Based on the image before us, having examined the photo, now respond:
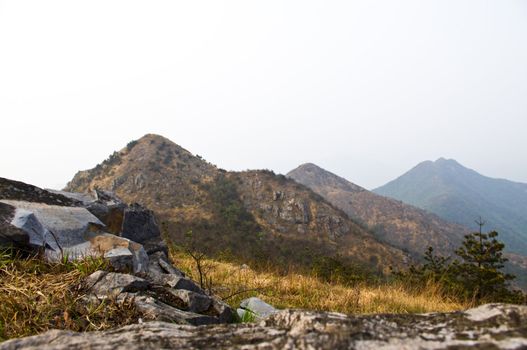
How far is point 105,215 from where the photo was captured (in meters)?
6.74

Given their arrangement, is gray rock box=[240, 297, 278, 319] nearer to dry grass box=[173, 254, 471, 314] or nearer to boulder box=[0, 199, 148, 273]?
dry grass box=[173, 254, 471, 314]

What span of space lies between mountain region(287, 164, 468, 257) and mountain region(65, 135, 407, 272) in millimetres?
22250

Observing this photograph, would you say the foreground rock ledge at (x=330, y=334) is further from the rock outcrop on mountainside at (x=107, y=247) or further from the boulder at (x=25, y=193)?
the boulder at (x=25, y=193)

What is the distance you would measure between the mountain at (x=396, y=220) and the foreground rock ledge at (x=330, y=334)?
305 ft

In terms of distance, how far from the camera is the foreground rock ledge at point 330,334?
119cm

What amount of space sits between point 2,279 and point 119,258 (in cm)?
132

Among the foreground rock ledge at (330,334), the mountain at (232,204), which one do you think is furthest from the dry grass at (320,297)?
the mountain at (232,204)

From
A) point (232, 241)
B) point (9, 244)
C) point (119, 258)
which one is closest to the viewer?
point (9, 244)

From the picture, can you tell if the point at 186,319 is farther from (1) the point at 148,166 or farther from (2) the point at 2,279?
(1) the point at 148,166

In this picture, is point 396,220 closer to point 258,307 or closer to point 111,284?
point 258,307

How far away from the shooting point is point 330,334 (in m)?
1.25

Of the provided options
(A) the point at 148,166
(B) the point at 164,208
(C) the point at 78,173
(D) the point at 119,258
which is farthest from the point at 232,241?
(D) the point at 119,258

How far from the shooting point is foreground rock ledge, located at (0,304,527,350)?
1.19 m

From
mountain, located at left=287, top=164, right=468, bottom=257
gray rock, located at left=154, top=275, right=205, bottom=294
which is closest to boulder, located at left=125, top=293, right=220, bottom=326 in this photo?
gray rock, located at left=154, top=275, right=205, bottom=294
